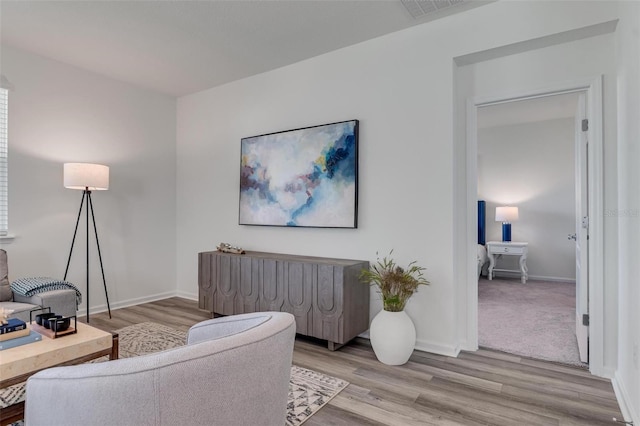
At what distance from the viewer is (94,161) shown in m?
3.92

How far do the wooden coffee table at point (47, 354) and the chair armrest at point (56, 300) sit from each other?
1.03 metres

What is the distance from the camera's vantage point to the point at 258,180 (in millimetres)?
3908

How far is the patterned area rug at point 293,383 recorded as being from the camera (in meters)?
2.00

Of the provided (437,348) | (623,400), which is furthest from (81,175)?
(623,400)

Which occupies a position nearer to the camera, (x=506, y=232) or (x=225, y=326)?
(x=225, y=326)

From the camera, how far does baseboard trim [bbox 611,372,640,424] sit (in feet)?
6.04

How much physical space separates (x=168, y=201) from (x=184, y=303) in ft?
4.38

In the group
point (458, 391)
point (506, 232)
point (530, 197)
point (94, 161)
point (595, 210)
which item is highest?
point (94, 161)

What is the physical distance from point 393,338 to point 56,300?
8.65 feet

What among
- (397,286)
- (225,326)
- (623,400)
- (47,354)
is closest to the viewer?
(225,326)

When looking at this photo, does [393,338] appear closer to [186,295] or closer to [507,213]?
[186,295]

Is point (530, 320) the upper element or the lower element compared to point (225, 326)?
lower

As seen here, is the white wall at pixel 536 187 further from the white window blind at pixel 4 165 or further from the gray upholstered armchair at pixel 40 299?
the white window blind at pixel 4 165

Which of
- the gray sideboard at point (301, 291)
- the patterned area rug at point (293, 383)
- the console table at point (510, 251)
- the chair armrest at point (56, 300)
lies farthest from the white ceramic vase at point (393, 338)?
the console table at point (510, 251)
